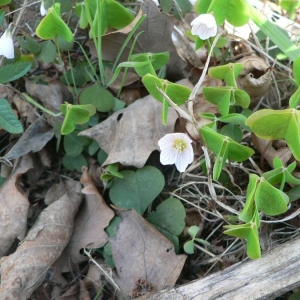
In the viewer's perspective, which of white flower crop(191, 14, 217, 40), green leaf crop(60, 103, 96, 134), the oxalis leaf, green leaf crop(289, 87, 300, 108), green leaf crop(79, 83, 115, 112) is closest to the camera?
the oxalis leaf

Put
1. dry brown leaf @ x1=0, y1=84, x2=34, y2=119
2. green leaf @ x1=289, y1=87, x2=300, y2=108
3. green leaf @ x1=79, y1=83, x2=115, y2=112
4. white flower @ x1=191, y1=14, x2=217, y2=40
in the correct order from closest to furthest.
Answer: green leaf @ x1=289, y1=87, x2=300, y2=108
white flower @ x1=191, y1=14, x2=217, y2=40
green leaf @ x1=79, y1=83, x2=115, y2=112
dry brown leaf @ x1=0, y1=84, x2=34, y2=119

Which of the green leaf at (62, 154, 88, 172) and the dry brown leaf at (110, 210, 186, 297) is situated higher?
the green leaf at (62, 154, 88, 172)

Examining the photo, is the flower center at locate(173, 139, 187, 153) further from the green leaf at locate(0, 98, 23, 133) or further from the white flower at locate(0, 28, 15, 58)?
the white flower at locate(0, 28, 15, 58)

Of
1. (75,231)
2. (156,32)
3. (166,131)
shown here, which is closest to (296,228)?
(166,131)

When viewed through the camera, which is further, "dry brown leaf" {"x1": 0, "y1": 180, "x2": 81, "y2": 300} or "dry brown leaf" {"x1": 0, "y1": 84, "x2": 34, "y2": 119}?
"dry brown leaf" {"x1": 0, "y1": 84, "x2": 34, "y2": 119}

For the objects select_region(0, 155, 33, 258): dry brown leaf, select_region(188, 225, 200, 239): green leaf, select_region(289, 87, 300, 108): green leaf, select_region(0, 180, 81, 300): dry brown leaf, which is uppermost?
select_region(289, 87, 300, 108): green leaf

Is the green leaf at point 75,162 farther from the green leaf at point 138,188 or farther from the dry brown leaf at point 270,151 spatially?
the dry brown leaf at point 270,151

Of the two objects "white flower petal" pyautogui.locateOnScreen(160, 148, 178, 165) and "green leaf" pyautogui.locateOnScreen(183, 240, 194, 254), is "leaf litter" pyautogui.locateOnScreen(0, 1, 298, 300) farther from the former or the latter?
"white flower petal" pyautogui.locateOnScreen(160, 148, 178, 165)

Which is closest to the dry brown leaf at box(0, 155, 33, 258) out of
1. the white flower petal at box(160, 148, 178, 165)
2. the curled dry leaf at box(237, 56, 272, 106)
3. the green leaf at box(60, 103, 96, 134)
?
the green leaf at box(60, 103, 96, 134)
